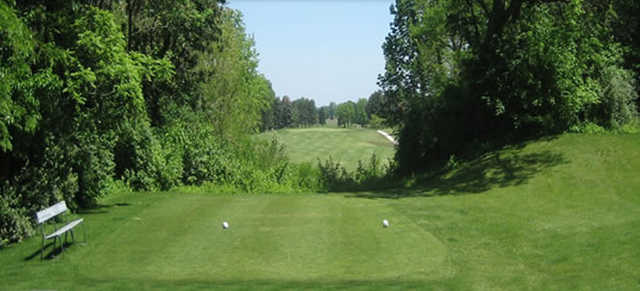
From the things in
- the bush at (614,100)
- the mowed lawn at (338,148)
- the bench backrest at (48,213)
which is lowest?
the mowed lawn at (338,148)

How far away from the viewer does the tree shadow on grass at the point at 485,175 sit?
21578 mm

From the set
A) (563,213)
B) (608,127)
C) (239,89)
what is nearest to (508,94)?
(608,127)

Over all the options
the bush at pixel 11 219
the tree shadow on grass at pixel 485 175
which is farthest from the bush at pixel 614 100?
the bush at pixel 11 219

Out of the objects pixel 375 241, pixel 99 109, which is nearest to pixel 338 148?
pixel 99 109

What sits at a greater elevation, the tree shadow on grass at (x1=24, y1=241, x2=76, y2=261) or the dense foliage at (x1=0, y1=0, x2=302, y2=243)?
the dense foliage at (x1=0, y1=0, x2=302, y2=243)

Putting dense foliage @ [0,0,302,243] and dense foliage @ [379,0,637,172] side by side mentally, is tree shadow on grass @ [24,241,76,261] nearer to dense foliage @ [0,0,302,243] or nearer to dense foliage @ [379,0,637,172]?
dense foliage @ [0,0,302,243]

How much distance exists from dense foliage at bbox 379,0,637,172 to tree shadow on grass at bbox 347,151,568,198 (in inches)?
90.0

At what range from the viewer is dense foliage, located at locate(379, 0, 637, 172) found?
24375mm

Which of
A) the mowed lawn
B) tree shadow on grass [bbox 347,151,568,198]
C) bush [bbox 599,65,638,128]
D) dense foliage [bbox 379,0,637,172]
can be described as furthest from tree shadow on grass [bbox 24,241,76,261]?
the mowed lawn

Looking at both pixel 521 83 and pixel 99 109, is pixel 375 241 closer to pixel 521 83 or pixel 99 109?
pixel 99 109

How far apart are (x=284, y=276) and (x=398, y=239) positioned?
3.75m

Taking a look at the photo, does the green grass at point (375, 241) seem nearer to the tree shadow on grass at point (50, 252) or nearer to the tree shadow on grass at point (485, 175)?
the tree shadow on grass at point (50, 252)

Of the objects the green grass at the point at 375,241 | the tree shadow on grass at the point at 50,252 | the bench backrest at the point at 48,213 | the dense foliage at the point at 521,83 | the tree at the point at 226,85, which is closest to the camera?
the green grass at the point at 375,241

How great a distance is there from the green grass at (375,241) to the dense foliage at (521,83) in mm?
4024
